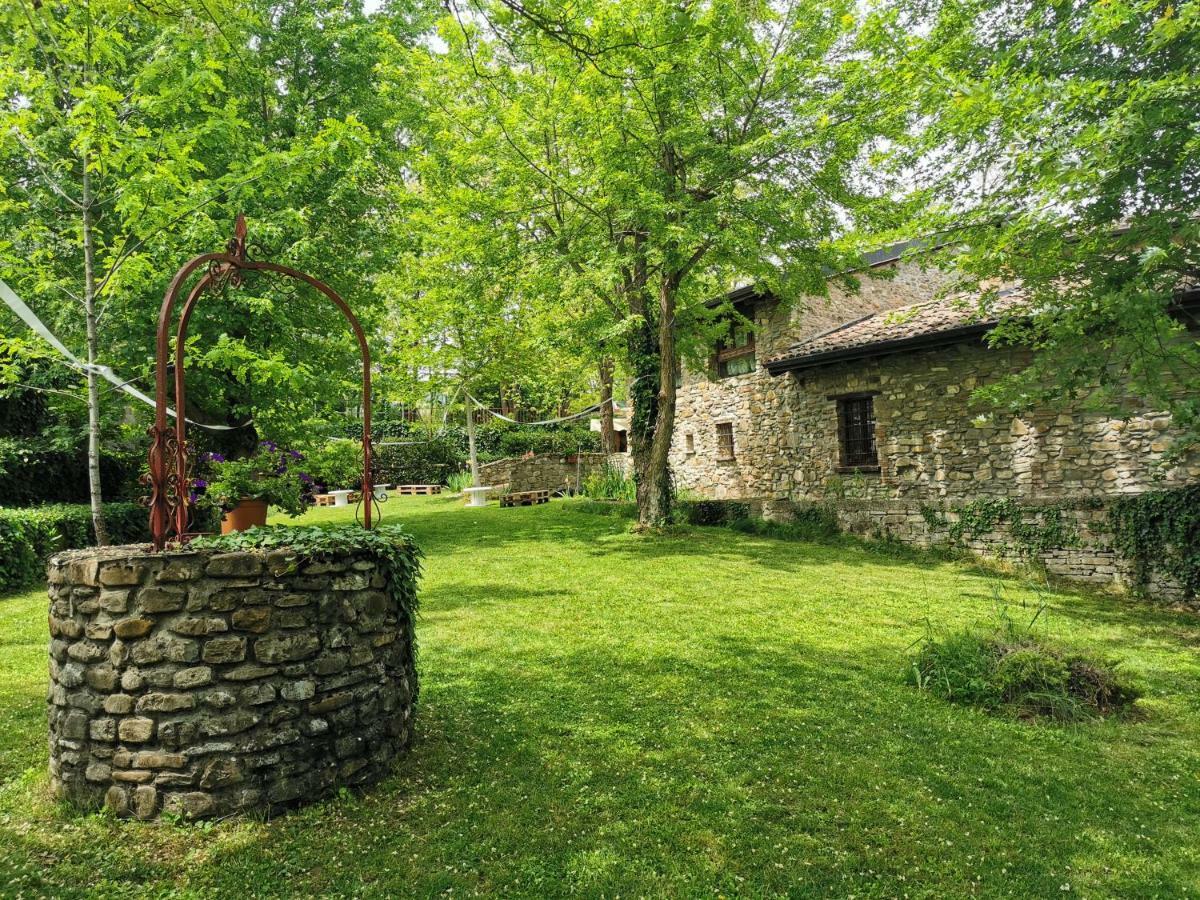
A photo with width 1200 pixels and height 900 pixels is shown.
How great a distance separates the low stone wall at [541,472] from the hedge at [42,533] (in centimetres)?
1044

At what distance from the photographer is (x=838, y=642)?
21.2 ft

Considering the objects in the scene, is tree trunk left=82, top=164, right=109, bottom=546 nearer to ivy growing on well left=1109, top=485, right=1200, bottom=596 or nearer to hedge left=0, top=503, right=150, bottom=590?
hedge left=0, top=503, right=150, bottom=590

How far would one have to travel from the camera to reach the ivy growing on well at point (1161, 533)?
26.3ft

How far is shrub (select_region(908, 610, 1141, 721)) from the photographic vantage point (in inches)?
190

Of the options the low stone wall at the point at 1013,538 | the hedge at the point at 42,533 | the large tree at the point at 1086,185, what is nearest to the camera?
the large tree at the point at 1086,185

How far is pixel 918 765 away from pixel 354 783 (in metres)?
3.43

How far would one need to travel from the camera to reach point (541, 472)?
813 inches

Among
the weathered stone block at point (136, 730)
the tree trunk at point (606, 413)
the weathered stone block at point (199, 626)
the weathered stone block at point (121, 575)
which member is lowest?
the weathered stone block at point (136, 730)

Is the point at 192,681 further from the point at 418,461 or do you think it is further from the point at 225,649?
the point at 418,461

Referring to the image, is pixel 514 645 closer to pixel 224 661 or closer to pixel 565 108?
pixel 224 661

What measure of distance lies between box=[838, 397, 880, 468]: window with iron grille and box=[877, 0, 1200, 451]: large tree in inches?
198

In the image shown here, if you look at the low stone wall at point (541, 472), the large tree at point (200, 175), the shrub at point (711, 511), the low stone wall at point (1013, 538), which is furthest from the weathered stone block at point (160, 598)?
the low stone wall at point (541, 472)

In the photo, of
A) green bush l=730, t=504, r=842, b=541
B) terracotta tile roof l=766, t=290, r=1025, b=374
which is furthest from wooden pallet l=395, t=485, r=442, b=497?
terracotta tile roof l=766, t=290, r=1025, b=374

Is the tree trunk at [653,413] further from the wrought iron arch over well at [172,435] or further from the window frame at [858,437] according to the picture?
the wrought iron arch over well at [172,435]
